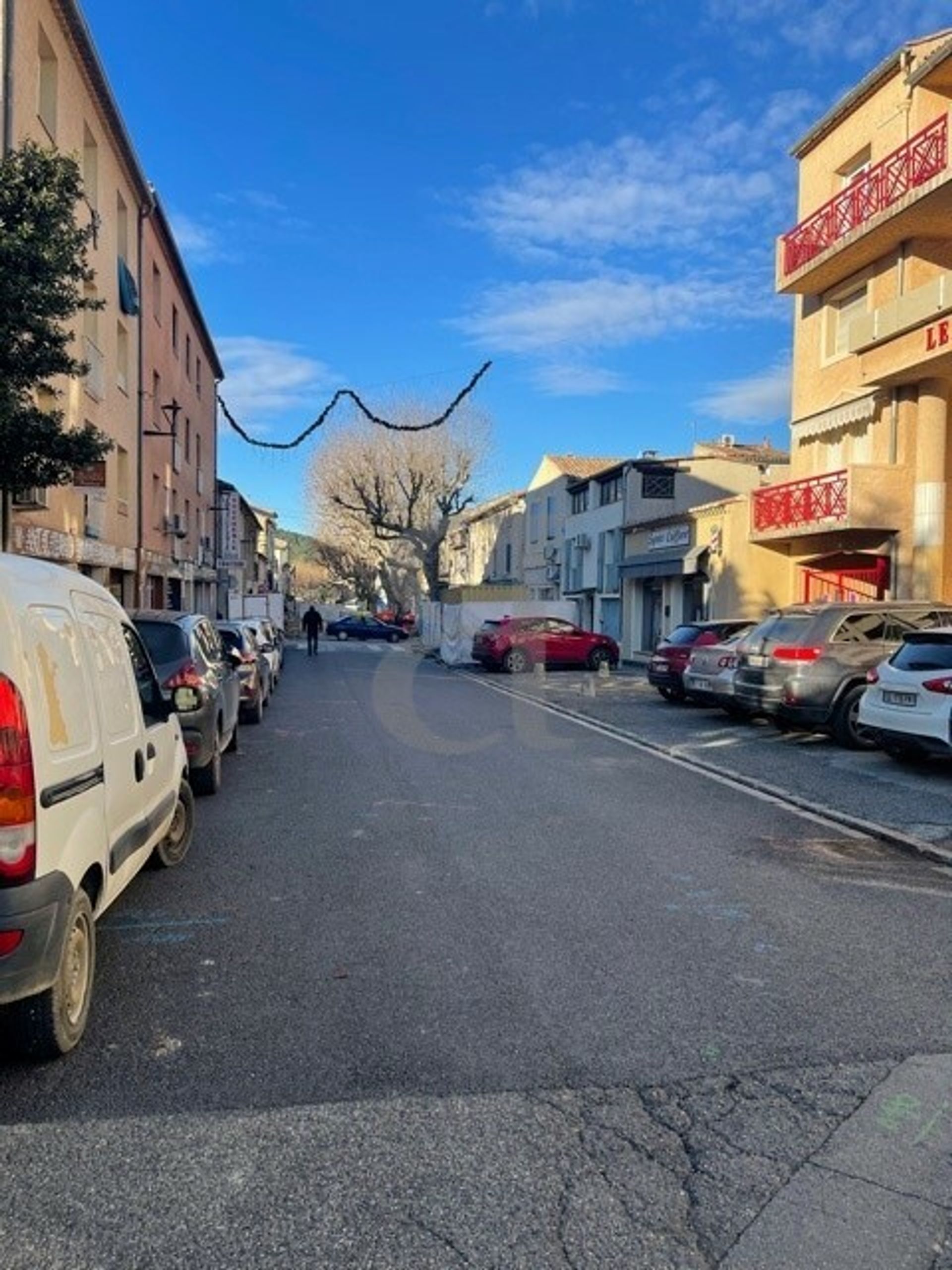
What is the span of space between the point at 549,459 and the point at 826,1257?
43.3 metres

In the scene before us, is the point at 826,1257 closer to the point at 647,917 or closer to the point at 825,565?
the point at 647,917

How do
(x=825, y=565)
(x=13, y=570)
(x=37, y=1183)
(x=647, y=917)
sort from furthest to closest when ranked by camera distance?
(x=825, y=565) < (x=647, y=917) < (x=13, y=570) < (x=37, y=1183)

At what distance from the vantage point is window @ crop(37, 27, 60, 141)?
609 inches

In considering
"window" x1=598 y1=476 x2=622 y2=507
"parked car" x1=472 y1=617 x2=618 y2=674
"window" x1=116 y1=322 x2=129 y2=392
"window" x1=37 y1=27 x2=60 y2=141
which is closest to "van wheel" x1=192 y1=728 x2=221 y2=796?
"window" x1=37 y1=27 x2=60 y2=141

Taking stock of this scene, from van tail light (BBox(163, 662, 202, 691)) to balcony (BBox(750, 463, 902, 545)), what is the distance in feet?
44.4

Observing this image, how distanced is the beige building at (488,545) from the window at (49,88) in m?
30.2

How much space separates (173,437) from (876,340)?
18.5 m

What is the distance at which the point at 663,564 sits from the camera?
89.6 ft

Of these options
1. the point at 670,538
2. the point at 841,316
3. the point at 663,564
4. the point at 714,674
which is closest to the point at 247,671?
the point at 714,674

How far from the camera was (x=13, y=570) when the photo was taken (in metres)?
3.50

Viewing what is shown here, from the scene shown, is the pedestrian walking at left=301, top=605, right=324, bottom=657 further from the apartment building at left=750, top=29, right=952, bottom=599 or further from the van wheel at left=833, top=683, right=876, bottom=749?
the van wheel at left=833, top=683, right=876, bottom=749

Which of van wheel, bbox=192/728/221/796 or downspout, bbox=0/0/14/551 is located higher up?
downspout, bbox=0/0/14/551

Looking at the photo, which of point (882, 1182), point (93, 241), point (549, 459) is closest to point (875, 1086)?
point (882, 1182)

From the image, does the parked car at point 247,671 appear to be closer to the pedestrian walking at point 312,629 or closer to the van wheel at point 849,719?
the van wheel at point 849,719
